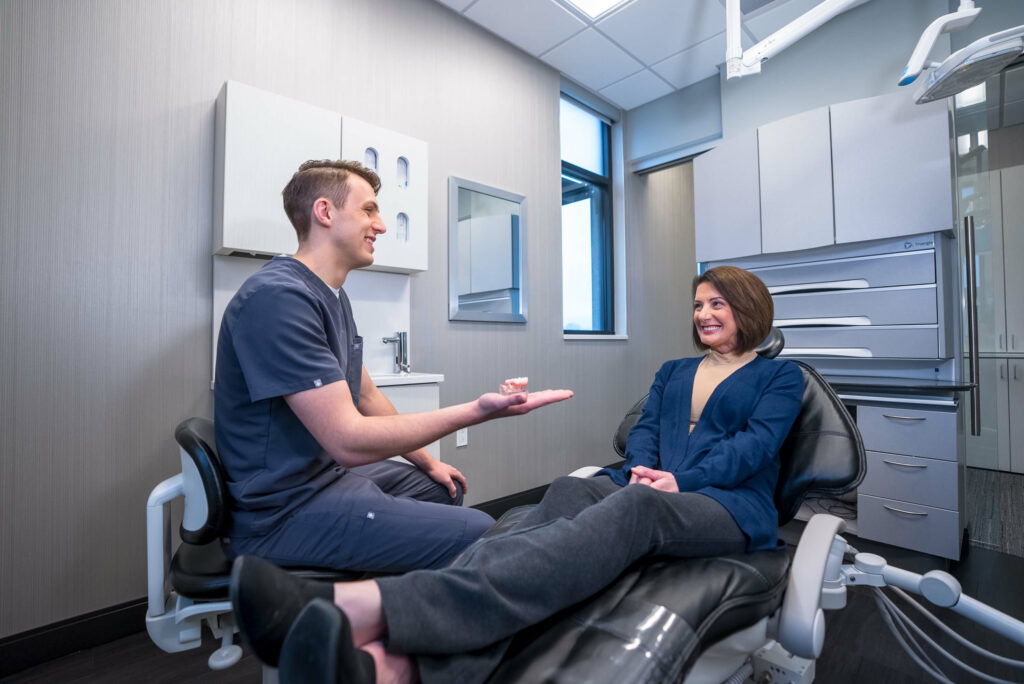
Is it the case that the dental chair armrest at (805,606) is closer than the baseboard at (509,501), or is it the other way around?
the dental chair armrest at (805,606)

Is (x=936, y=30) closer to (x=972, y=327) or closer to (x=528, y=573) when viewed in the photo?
(x=972, y=327)

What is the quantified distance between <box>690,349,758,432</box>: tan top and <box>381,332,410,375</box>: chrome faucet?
53.4 inches

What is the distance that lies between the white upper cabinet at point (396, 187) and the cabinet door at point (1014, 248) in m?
3.96

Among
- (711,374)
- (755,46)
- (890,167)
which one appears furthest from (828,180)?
(711,374)

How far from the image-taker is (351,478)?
3.59 ft

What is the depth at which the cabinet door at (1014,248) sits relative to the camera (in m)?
3.30

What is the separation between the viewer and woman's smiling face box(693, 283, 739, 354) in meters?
1.45

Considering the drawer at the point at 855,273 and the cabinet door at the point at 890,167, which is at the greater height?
the cabinet door at the point at 890,167

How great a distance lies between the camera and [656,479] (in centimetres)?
120

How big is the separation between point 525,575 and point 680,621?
0.26m

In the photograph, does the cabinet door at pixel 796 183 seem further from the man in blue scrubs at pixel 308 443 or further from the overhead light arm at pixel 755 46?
the man in blue scrubs at pixel 308 443

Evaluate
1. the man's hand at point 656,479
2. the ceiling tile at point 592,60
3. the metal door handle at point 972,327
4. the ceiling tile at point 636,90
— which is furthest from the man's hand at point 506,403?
the ceiling tile at point 636,90

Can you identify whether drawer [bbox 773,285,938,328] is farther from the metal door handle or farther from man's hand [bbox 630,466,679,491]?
man's hand [bbox 630,466,679,491]

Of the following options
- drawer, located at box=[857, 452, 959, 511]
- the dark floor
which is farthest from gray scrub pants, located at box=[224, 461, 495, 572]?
drawer, located at box=[857, 452, 959, 511]
